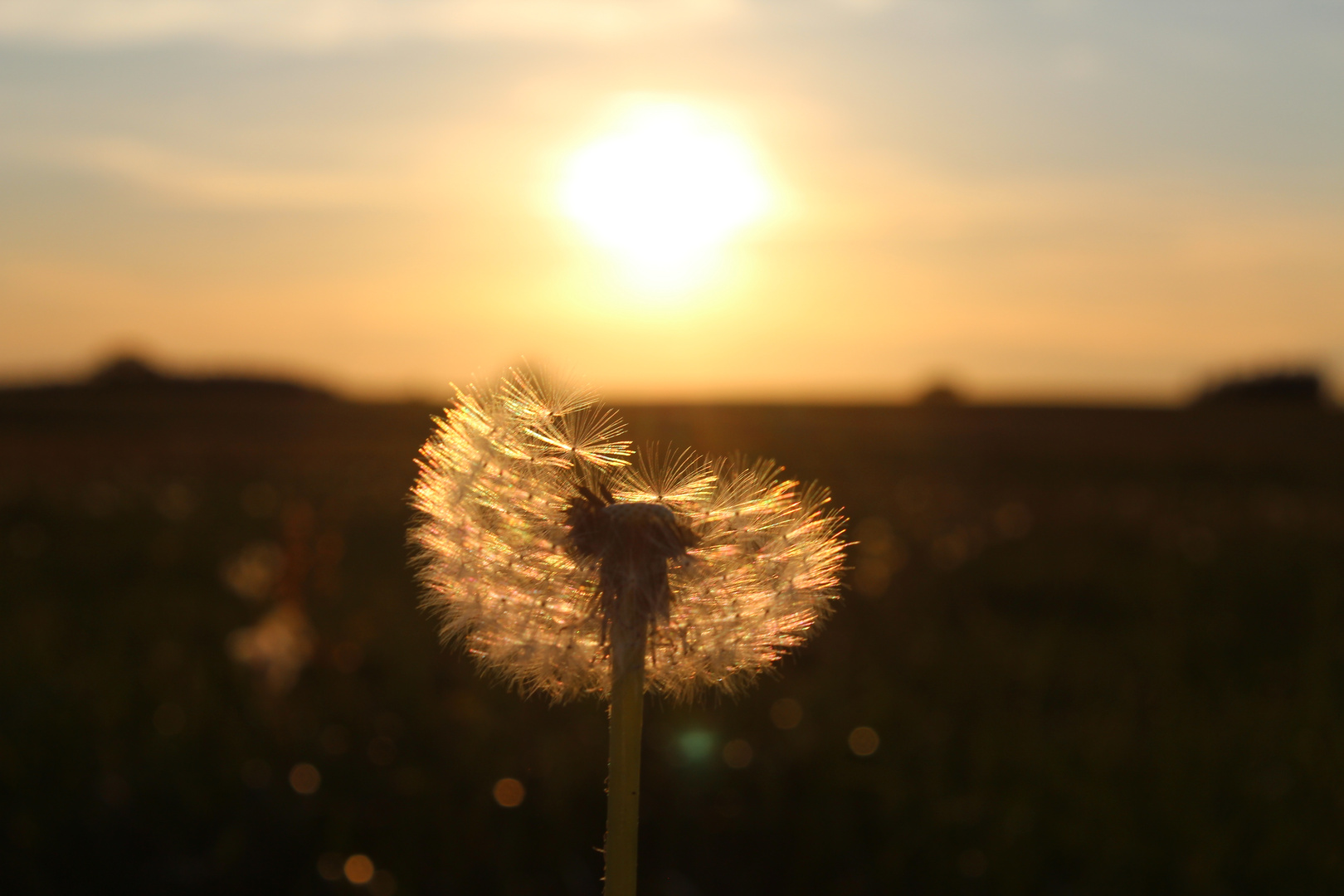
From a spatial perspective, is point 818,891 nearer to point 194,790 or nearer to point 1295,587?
point 194,790

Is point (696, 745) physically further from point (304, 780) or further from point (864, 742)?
point (304, 780)

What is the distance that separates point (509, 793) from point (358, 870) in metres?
0.98

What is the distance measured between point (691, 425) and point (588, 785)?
23.3m

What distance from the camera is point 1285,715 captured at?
7258mm

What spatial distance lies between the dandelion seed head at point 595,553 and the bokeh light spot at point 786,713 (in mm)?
5454

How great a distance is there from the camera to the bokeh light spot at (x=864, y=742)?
603 centimetres

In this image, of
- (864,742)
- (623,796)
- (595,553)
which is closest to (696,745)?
Result: (864,742)

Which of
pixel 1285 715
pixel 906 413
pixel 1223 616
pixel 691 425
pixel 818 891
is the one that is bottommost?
pixel 818 891

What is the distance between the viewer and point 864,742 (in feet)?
20.2

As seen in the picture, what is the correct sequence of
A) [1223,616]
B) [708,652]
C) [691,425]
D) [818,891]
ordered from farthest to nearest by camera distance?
1. [691,425]
2. [1223,616]
3. [818,891]
4. [708,652]

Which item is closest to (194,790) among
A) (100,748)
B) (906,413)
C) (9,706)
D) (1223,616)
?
(100,748)

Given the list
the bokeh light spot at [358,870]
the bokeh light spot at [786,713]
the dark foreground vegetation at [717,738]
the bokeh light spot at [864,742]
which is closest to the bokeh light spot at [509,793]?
the dark foreground vegetation at [717,738]

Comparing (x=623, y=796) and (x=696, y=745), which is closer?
(x=623, y=796)

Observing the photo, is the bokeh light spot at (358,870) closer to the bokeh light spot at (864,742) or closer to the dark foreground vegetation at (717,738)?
the dark foreground vegetation at (717,738)
